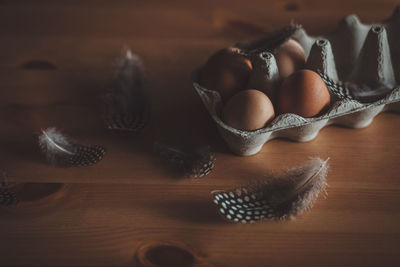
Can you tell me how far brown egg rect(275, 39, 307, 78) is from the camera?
2.17 ft

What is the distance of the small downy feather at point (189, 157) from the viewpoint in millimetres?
631

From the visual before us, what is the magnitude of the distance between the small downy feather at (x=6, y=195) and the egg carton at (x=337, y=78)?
1.01ft

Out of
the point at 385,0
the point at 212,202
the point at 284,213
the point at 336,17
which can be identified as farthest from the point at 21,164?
the point at 385,0

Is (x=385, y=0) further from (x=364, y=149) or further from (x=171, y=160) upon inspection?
(x=171, y=160)

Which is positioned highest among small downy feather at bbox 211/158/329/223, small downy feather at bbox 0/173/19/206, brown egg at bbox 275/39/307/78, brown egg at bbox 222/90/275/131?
brown egg at bbox 275/39/307/78

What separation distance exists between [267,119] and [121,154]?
236mm

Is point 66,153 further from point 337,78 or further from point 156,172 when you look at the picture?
point 337,78

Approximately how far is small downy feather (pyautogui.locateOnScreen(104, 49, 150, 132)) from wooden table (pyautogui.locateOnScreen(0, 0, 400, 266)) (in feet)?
0.07

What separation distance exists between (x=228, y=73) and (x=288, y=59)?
0.32 ft

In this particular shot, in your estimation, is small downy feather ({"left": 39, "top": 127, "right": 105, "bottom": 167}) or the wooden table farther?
small downy feather ({"left": 39, "top": 127, "right": 105, "bottom": 167})

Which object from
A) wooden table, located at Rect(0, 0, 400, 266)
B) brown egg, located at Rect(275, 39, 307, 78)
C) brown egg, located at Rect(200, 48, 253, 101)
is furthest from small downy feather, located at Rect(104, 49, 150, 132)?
brown egg, located at Rect(275, 39, 307, 78)

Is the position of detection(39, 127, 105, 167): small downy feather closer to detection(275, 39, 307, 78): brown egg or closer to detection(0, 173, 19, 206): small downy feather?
detection(0, 173, 19, 206): small downy feather

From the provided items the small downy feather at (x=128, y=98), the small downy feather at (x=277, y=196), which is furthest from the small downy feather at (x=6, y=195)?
the small downy feather at (x=277, y=196)

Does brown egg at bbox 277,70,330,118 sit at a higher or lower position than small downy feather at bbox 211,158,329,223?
higher
